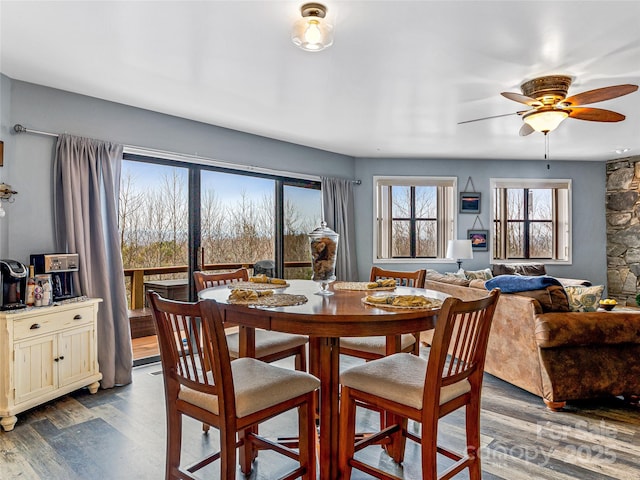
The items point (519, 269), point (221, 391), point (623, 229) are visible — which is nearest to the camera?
point (221, 391)

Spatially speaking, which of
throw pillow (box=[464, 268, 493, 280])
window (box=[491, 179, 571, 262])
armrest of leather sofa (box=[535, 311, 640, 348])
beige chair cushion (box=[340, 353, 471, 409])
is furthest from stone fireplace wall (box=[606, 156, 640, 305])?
beige chair cushion (box=[340, 353, 471, 409])

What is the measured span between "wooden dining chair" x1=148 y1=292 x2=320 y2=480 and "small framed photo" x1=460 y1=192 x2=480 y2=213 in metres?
5.41

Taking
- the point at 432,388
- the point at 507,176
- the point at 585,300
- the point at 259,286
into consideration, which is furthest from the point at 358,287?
the point at 507,176

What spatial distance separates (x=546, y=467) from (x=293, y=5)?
2.71 metres

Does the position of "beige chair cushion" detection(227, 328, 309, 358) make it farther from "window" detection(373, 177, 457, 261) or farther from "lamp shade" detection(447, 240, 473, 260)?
"window" detection(373, 177, 457, 261)

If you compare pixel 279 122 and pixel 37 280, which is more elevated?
pixel 279 122

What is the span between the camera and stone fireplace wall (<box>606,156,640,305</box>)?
20.4 ft

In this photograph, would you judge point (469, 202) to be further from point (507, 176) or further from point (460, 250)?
point (460, 250)

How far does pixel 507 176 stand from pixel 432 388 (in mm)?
5912

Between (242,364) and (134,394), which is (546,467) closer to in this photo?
(242,364)

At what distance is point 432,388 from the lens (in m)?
1.51

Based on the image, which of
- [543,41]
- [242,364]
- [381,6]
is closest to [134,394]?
[242,364]

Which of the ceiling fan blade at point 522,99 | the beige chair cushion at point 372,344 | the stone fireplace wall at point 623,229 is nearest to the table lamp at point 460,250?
the stone fireplace wall at point 623,229

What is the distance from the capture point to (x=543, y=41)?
8.13 ft
